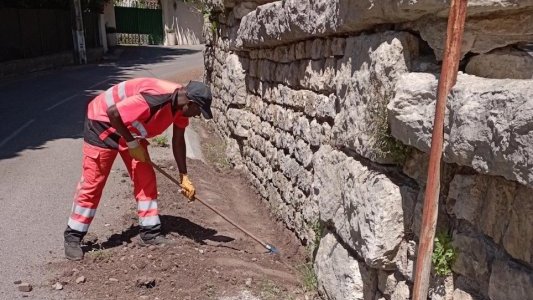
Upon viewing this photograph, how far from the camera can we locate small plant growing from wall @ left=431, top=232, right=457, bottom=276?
263 cm

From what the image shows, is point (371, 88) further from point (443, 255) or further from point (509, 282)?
point (509, 282)

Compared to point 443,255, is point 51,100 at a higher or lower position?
lower

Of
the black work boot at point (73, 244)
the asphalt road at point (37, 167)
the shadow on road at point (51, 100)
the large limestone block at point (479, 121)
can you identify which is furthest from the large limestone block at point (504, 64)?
the shadow on road at point (51, 100)

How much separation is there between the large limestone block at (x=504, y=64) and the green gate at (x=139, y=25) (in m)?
36.1

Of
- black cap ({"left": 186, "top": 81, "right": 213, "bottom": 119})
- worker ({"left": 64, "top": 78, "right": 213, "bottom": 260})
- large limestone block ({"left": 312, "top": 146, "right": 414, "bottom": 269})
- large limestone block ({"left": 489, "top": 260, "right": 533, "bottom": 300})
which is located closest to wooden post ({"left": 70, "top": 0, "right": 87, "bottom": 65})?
worker ({"left": 64, "top": 78, "right": 213, "bottom": 260})

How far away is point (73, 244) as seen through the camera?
4.84m

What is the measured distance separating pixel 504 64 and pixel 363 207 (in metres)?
1.08

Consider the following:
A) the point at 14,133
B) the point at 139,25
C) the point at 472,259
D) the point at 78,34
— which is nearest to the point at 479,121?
the point at 472,259

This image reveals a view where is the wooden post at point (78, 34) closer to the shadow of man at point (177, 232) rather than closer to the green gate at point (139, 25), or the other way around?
the green gate at point (139, 25)

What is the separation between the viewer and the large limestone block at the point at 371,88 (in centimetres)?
312

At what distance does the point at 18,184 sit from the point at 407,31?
571 centimetres

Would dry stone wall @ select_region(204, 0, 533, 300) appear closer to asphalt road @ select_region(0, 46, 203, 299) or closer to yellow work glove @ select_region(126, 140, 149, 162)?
yellow work glove @ select_region(126, 140, 149, 162)

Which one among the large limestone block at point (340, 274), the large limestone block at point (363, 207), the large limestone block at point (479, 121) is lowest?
the large limestone block at point (340, 274)

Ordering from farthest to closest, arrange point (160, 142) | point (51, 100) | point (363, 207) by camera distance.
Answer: point (51, 100) → point (160, 142) → point (363, 207)
